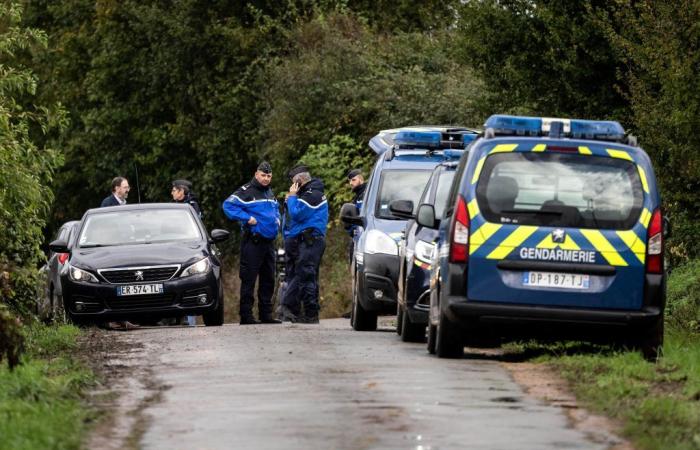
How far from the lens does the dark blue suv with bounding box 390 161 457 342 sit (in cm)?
1677

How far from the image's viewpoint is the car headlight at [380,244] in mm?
19484

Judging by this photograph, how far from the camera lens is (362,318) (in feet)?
66.5

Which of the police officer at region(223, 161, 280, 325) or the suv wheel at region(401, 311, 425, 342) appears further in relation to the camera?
the police officer at region(223, 161, 280, 325)

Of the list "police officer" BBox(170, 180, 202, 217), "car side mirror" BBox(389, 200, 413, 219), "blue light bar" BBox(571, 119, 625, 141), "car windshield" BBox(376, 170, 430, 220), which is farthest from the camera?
"police officer" BBox(170, 180, 202, 217)

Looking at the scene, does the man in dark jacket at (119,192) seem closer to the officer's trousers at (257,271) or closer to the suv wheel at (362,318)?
the officer's trousers at (257,271)

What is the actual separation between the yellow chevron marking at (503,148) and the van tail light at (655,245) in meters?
1.17

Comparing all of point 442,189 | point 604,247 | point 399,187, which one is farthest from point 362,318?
point 604,247

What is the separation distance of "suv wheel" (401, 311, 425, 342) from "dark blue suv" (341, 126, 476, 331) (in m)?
1.88

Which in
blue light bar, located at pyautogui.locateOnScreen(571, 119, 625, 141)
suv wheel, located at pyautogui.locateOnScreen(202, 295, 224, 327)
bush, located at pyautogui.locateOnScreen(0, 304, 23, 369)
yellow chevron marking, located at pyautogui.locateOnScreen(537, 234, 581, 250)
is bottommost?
suv wheel, located at pyautogui.locateOnScreen(202, 295, 224, 327)

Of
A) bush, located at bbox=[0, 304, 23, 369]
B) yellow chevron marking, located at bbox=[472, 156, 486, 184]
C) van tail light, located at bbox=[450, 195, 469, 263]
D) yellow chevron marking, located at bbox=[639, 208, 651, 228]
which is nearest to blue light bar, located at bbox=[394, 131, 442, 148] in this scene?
yellow chevron marking, located at bbox=[472, 156, 486, 184]

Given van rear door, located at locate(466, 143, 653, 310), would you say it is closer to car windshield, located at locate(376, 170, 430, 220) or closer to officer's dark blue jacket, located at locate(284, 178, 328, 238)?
car windshield, located at locate(376, 170, 430, 220)

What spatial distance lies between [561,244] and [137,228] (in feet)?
31.2

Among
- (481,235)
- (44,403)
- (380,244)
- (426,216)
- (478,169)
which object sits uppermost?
(478,169)

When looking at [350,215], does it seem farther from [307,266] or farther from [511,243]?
[511,243]
